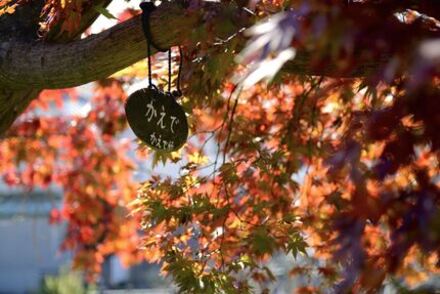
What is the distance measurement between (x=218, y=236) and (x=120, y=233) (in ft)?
19.9

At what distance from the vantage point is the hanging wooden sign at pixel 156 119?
9.76 feet

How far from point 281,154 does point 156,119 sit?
137 cm

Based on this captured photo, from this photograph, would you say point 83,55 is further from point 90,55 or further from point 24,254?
point 24,254

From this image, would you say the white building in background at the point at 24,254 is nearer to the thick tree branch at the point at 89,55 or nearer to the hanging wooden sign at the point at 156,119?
the thick tree branch at the point at 89,55

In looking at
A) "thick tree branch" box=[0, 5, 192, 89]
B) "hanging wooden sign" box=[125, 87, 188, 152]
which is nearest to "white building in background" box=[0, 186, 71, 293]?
"thick tree branch" box=[0, 5, 192, 89]

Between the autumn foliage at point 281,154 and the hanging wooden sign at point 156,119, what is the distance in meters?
0.22

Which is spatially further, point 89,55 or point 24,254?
point 24,254

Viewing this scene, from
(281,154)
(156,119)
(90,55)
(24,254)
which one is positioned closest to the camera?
(156,119)

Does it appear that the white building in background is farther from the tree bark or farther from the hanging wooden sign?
the hanging wooden sign

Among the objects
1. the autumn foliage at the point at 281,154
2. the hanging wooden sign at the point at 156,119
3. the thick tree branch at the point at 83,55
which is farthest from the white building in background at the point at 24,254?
the hanging wooden sign at the point at 156,119

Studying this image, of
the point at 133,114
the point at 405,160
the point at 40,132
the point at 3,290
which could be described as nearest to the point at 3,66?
the point at 133,114

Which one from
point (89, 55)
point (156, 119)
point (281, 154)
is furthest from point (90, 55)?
point (281, 154)

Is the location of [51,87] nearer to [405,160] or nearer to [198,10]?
[198,10]

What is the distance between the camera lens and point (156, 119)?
3.00m
